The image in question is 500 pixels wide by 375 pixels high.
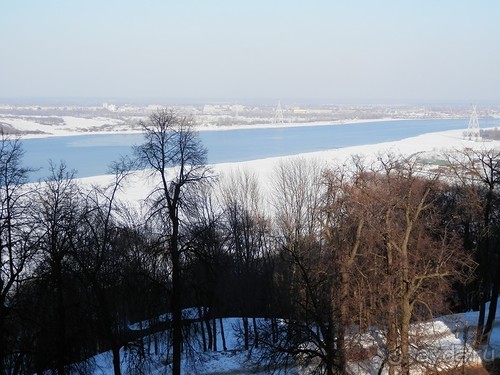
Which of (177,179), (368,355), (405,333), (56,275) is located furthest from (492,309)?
(56,275)

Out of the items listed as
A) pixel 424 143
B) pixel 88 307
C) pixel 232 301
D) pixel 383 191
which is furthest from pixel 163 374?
pixel 424 143

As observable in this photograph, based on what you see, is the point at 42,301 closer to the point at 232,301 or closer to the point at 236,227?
the point at 232,301

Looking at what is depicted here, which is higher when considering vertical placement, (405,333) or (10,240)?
(10,240)

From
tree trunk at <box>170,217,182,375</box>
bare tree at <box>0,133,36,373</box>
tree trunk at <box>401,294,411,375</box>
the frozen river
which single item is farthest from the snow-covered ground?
the frozen river

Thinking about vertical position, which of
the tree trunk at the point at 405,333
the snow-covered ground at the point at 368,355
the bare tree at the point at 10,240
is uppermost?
the bare tree at the point at 10,240

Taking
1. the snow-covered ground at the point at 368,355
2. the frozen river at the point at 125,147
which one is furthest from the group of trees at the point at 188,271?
the frozen river at the point at 125,147

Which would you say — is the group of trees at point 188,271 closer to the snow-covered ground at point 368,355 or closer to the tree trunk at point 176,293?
the tree trunk at point 176,293

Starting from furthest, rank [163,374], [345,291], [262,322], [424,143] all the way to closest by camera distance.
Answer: [424,143]
[262,322]
[163,374]
[345,291]

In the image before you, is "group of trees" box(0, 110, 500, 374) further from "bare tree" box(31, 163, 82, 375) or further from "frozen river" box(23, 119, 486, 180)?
"frozen river" box(23, 119, 486, 180)

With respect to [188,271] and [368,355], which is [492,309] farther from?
[188,271]
